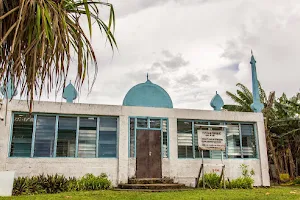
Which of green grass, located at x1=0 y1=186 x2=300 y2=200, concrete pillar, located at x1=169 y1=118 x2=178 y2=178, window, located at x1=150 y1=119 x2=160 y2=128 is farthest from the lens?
window, located at x1=150 y1=119 x2=160 y2=128

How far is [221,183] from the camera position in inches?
500

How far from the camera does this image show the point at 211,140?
12875mm

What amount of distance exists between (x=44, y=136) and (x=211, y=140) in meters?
6.77

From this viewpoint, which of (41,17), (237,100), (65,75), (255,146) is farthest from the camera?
(237,100)

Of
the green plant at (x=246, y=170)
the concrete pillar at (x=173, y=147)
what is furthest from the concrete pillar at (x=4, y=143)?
the green plant at (x=246, y=170)

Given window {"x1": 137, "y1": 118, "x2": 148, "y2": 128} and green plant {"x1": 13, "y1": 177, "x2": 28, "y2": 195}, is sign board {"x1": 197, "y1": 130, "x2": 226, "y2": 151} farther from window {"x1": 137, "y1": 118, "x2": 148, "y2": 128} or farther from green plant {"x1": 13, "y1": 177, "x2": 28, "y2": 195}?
green plant {"x1": 13, "y1": 177, "x2": 28, "y2": 195}

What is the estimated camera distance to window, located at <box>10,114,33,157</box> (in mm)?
11758

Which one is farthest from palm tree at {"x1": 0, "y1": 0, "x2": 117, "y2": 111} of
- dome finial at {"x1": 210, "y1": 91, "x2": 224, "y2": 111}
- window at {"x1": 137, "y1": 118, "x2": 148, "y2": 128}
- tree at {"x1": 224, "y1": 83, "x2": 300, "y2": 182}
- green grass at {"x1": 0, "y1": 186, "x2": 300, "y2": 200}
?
tree at {"x1": 224, "y1": 83, "x2": 300, "y2": 182}

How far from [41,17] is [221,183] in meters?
10.8

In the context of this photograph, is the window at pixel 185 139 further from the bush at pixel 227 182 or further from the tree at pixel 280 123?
the tree at pixel 280 123

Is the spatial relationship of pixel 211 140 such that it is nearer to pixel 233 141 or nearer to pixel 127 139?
pixel 233 141

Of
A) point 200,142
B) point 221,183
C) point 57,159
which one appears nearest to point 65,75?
point 57,159

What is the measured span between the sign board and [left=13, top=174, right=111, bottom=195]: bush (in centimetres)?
411

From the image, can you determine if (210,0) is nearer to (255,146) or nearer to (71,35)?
(71,35)
